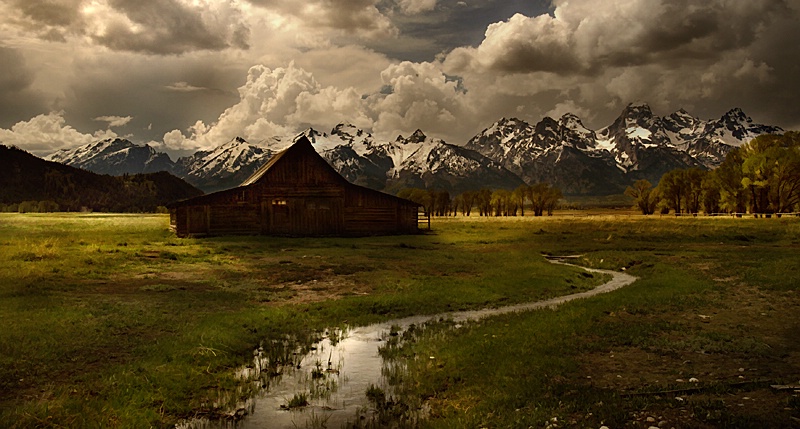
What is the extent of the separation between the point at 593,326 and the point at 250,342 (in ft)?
37.4

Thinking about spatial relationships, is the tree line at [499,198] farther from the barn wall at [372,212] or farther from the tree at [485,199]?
the barn wall at [372,212]

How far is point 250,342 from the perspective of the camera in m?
16.5

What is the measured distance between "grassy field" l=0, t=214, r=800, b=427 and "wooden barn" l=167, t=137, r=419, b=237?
22161mm

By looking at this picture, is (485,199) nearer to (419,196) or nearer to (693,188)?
(419,196)

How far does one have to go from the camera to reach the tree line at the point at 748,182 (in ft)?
263

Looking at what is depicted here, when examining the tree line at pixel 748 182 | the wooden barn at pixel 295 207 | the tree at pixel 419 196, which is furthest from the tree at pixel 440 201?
the wooden barn at pixel 295 207

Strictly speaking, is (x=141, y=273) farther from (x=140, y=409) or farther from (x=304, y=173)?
(x=304, y=173)

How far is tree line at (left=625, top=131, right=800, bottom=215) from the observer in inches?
3157

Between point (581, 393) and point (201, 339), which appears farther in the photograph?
point (201, 339)

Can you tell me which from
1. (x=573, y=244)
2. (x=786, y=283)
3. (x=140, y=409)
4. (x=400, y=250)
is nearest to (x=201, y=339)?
(x=140, y=409)

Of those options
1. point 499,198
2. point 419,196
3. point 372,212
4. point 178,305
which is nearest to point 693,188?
point 499,198

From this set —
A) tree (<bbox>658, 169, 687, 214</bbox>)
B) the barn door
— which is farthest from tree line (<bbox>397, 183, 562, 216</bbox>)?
the barn door

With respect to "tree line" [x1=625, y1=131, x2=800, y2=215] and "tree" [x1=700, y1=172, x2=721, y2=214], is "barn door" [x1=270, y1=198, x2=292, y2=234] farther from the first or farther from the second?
"tree" [x1=700, y1=172, x2=721, y2=214]

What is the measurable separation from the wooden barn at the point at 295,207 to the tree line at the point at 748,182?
2376 inches
